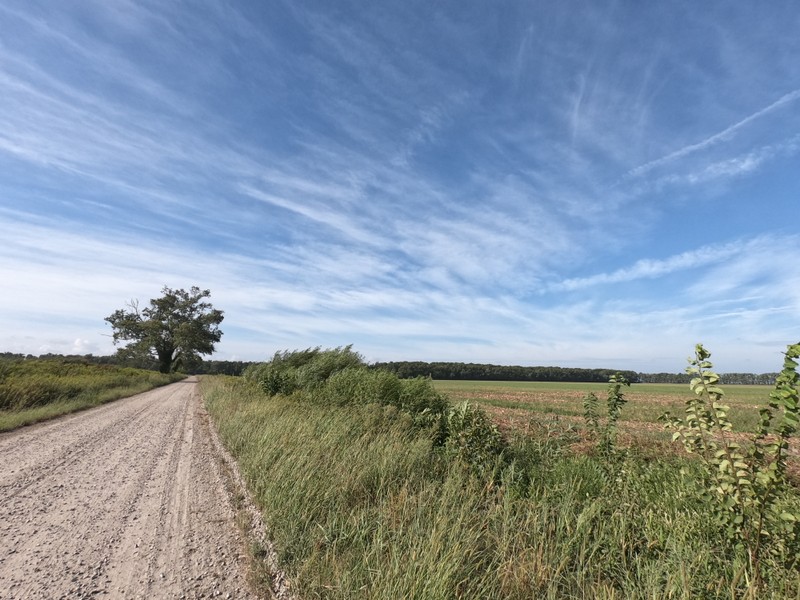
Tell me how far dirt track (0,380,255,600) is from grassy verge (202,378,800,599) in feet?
2.18

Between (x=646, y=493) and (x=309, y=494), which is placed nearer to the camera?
(x=309, y=494)

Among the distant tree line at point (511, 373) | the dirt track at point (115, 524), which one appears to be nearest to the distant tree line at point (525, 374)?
the distant tree line at point (511, 373)

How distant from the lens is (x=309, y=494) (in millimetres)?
4949

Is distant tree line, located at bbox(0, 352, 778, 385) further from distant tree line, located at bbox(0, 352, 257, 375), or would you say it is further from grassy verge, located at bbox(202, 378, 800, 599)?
grassy verge, located at bbox(202, 378, 800, 599)

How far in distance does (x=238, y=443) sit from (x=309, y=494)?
4.60m

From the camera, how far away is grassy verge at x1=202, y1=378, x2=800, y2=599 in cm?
328

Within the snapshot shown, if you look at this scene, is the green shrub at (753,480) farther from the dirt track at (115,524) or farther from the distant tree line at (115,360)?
the distant tree line at (115,360)

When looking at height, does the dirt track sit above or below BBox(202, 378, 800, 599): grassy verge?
below

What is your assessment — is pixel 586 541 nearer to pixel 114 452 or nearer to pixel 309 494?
pixel 309 494

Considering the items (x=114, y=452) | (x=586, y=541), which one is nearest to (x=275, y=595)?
(x=586, y=541)

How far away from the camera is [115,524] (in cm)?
492

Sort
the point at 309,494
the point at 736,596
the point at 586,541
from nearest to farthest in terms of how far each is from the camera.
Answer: the point at 736,596 → the point at 586,541 → the point at 309,494

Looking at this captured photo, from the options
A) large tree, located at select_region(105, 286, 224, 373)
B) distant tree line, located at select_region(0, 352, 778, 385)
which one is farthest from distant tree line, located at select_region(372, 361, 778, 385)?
large tree, located at select_region(105, 286, 224, 373)

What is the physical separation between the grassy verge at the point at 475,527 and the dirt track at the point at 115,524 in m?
0.66
